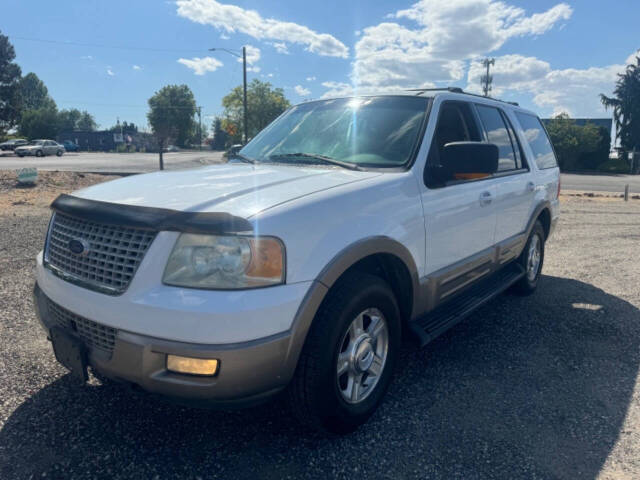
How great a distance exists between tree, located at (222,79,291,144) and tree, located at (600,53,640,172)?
1410 inches

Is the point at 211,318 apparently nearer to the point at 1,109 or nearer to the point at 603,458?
the point at 603,458

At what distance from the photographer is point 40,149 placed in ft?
139

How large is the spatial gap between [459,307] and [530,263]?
2012 mm

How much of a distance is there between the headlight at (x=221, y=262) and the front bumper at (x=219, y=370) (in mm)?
254

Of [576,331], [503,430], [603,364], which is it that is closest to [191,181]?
[503,430]

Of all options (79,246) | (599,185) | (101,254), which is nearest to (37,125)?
(599,185)

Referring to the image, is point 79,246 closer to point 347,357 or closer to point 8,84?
point 347,357

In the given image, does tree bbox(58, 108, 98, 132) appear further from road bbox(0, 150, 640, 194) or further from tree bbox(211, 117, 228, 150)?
road bbox(0, 150, 640, 194)

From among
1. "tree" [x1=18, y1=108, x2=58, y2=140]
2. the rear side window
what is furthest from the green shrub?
"tree" [x1=18, y1=108, x2=58, y2=140]

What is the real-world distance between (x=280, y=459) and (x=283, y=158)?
1.98 metres

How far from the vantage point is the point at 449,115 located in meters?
3.56

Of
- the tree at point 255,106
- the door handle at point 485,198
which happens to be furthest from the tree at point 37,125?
the door handle at point 485,198

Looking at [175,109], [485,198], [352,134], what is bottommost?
[485,198]

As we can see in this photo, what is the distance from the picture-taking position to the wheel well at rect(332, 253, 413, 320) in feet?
9.02
